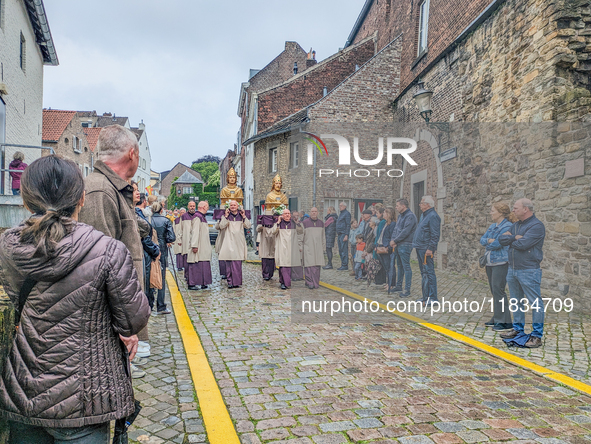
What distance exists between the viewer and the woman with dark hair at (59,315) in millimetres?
1718

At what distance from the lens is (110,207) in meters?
2.84

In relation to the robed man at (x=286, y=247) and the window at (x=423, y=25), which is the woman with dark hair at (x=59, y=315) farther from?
the window at (x=423, y=25)

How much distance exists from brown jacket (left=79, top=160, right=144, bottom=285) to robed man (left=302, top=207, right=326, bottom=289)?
24.1ft

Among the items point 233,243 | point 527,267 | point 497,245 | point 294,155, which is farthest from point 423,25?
point 527,267

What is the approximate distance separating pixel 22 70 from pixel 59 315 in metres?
16.4

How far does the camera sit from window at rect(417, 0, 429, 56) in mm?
15503

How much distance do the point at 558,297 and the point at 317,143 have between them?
13371 mm

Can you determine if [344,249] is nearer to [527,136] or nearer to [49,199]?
[527,136]

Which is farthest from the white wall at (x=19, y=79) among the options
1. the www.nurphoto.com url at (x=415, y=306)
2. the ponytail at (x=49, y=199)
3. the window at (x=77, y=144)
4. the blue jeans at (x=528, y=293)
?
the window at (x=77, y=144)

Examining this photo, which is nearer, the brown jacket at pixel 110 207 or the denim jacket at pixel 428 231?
the brown jacket at pixel 110 207

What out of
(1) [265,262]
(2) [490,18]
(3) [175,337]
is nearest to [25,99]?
(1) [265,262]

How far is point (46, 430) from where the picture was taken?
1.79 m

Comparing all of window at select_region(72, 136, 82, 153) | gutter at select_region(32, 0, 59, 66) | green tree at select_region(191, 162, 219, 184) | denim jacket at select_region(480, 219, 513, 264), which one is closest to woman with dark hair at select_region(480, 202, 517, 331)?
denim jacket at select_region(480, 219, 513, 264)

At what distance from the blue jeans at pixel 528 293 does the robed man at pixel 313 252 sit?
515cm
